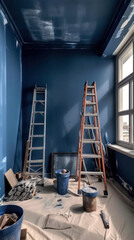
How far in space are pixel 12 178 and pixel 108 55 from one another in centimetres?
323

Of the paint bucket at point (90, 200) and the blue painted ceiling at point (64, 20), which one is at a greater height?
the blue painted ceiling at point (64, 20)

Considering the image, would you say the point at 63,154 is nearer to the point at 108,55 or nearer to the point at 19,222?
the point at 19,222

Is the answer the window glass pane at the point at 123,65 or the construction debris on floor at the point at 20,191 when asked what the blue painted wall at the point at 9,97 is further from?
the window glass pane at the point at 123,65

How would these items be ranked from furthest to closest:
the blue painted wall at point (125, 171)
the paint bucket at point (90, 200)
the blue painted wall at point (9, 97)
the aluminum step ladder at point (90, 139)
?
the aluminum step ladder at point (90, 139) → the blue painted wall at point (125, 171) → the blue painted wall at point (9, 97) → the paint bucket at point (90, 200)

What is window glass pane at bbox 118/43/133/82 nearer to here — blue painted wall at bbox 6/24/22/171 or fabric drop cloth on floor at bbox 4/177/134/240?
blue painted wall at bbox 6/24/22/171

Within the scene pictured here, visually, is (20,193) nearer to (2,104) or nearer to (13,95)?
(2,104)

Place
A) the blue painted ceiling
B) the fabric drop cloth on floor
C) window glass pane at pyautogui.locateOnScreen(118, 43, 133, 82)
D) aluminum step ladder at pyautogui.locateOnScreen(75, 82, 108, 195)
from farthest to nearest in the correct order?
window glass pane at pyautogui.locateOnScreen(118, 43, 133, 82) < aluminum step ladder at pyautogui.locateOnScreen(75, 82, 108, 195) < the blue painted ceiling < the fabric drop cloth on floor

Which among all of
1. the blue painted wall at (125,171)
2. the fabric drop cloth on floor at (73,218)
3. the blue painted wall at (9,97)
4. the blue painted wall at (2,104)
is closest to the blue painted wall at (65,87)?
the blue painted wall at (9,97)

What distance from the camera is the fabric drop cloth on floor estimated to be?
1.66 meters

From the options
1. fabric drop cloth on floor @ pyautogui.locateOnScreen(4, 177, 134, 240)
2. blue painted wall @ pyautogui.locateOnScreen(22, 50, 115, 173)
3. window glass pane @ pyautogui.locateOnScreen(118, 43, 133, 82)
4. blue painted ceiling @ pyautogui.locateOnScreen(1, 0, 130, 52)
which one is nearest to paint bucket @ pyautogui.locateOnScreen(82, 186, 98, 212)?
fabric drop cloth on floor @ pyautogui.locateOnScreen(4, 177, 134, 240)

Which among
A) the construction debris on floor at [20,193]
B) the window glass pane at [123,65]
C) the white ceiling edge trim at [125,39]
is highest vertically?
the white ceiling edge trim at [125,39]

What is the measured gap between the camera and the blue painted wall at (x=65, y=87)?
3516mm

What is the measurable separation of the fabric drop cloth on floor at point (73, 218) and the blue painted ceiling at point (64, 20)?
2.78 m

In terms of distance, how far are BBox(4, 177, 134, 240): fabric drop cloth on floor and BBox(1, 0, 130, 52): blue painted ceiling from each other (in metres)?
2.78
